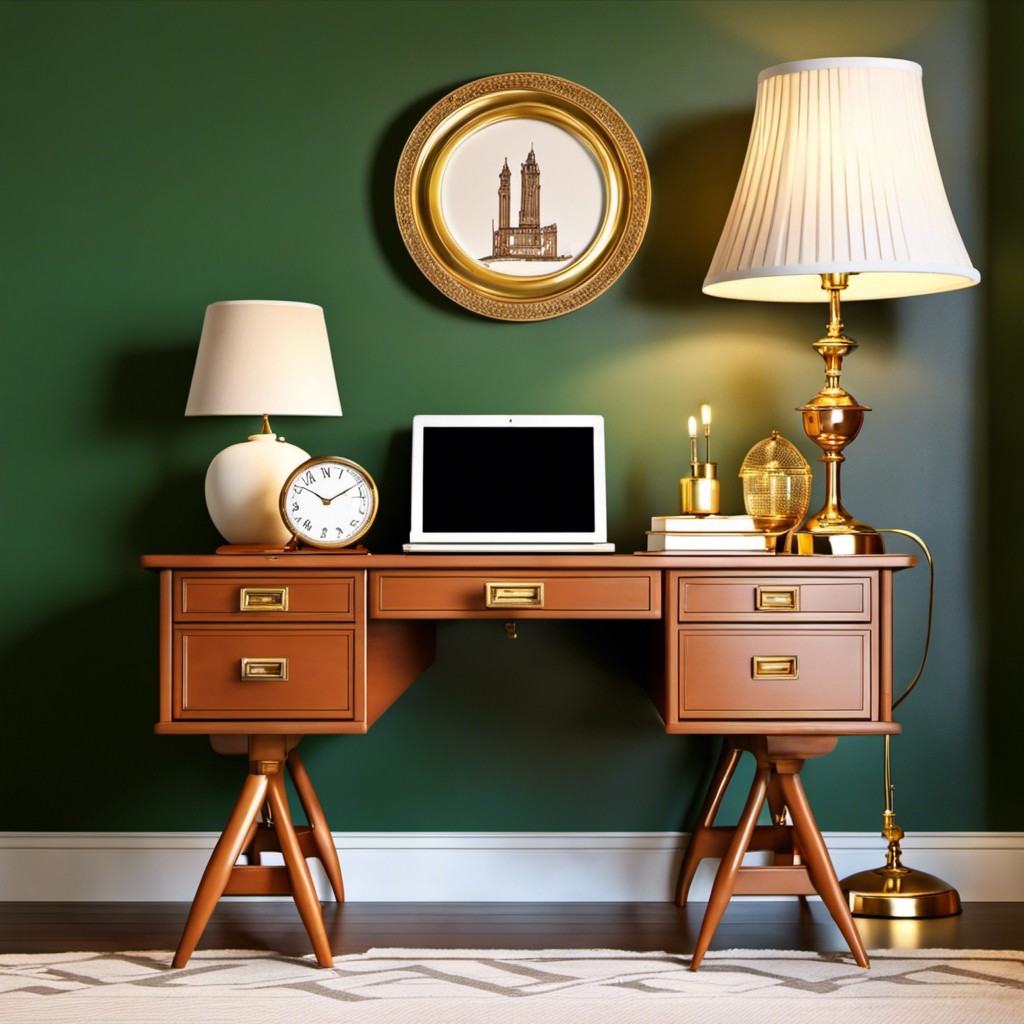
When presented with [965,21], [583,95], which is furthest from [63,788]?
[965,21]

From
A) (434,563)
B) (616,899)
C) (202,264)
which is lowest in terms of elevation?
(616,899)

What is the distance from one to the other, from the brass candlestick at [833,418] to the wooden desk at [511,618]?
0.25m

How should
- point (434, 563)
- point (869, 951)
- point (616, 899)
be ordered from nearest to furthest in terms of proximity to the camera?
point (434, 563)
point (869, 951)
point (616, 899)

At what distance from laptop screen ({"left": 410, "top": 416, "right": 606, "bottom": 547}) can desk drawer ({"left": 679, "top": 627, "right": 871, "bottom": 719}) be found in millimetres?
428

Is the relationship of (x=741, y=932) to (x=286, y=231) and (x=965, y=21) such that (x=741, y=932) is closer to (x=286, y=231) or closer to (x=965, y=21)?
(x=286, y=231)

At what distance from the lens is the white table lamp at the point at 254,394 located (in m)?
2.38

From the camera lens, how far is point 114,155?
2.69 meters

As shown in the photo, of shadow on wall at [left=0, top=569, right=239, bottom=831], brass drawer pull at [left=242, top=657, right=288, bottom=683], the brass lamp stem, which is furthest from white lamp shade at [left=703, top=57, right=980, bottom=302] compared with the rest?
shadow on wall at [left=0, top=569, right=239, bottom=831]

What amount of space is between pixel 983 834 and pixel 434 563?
145 cm

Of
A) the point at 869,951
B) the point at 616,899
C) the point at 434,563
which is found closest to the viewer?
the point at 434,563

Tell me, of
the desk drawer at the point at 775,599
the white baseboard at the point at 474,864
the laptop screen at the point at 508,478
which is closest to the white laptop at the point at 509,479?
the laptop screen at the point at 508,478

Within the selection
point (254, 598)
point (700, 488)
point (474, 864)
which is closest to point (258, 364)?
point (254, 598)

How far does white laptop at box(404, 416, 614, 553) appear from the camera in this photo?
97.8 inches

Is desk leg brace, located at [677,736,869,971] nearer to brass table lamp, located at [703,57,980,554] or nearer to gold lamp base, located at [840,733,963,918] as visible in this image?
gold lamp base, located at [840,733,963,918]
